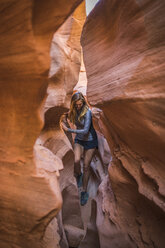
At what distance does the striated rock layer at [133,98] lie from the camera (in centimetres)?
136

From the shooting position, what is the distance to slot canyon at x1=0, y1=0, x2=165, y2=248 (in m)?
0.99

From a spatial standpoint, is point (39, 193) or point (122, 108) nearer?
point (39, 193)

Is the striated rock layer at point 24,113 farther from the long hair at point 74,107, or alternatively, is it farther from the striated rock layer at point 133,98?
the long hair at point 74,107

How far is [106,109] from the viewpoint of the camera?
1.89 metres

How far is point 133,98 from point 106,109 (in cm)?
50

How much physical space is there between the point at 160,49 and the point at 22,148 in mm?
1626

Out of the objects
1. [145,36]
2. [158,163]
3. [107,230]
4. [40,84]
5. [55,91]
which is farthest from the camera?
[55,91]

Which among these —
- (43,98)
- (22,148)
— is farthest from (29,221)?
(43,98)

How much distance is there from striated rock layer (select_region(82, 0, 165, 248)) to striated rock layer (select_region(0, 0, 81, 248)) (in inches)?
32.5

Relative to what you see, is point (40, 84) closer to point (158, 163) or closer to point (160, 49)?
point (160, 49)

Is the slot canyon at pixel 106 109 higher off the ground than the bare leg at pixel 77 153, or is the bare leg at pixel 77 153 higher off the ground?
the slot canyon at pixel 106 109

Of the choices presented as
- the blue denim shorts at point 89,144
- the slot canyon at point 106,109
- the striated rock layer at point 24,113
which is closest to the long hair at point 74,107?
the blue denim shorts at point 89,144

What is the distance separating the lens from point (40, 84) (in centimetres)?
110

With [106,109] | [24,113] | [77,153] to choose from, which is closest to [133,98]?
[106,109]
